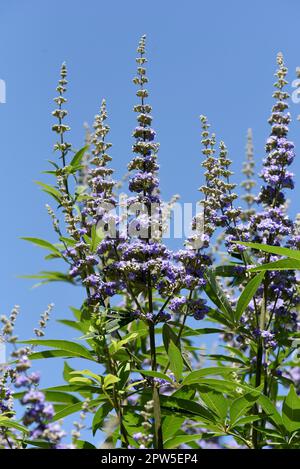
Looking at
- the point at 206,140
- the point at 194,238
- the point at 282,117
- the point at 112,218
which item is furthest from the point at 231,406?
the point at 282,117

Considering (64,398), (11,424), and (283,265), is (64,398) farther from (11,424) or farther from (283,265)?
(283,265)

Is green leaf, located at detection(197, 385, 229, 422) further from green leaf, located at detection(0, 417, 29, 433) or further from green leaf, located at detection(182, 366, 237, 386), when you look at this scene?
green leaf, located at detection(0, 417, 29, 433)

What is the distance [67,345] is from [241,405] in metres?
0.93

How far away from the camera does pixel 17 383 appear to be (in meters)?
3.15

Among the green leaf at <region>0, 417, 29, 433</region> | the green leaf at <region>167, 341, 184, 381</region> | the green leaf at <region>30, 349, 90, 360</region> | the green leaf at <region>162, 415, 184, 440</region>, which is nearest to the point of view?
the green leaf at <region>0, 417, 29, 433</region>

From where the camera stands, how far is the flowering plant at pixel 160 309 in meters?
3.45

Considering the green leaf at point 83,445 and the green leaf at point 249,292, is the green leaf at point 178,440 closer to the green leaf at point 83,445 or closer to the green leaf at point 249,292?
the green leaf at point 83,445

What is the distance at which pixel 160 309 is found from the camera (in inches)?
146

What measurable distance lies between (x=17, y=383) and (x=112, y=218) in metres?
1.08

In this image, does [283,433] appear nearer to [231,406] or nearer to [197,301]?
[231,406]

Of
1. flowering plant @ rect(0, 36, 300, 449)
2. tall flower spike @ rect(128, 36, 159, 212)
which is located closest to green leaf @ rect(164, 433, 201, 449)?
flowering plant @ rect(0, 36, 300, 449)

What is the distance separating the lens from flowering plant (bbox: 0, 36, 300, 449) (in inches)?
136

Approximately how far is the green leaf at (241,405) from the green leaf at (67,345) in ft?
2.56

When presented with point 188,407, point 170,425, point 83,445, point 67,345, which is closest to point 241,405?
point 188,407
